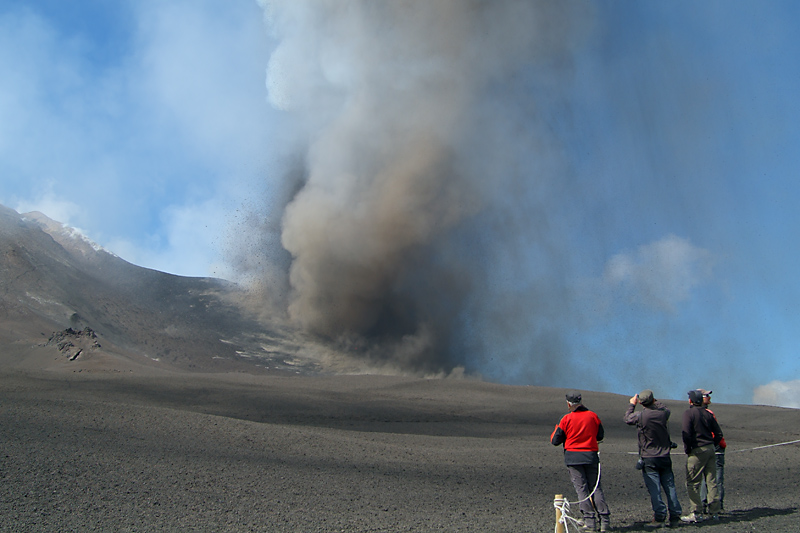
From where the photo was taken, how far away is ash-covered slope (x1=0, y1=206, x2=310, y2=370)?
38.4m

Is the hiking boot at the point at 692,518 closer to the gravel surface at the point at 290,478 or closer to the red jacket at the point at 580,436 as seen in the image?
the gravel surface at the point at 290,478

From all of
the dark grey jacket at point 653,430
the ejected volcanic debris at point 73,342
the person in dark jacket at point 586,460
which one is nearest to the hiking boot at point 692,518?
the dark grey jacket at point 653,430

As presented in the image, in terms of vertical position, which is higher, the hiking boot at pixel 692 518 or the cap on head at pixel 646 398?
the cap on head at pixel 646 398

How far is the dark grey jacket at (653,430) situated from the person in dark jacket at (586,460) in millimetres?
652

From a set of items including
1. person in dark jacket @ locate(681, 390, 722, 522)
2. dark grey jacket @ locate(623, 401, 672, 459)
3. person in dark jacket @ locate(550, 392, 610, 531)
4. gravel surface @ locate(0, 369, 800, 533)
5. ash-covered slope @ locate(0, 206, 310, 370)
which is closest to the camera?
person in dark jacket @ locate(550, 392, 610, 531)

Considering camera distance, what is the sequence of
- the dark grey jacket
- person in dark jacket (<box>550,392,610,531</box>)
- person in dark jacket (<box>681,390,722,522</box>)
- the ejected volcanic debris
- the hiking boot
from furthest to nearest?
the ejected volcanic debris → person in dark jacket (<box>681,390,722,522</box>) → the hiking boot → the dark grey jacket → person in dark jacket (<box>550,392,610,531</box>)

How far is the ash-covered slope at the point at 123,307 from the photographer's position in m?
38.4

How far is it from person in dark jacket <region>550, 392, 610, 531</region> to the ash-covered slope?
35582 millimetres

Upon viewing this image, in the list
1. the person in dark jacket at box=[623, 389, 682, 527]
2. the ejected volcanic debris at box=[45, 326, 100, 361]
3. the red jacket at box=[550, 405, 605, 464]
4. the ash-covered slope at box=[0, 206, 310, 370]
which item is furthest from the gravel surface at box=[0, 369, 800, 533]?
the ash-covered slope at box=[0, 206, 310, 370]

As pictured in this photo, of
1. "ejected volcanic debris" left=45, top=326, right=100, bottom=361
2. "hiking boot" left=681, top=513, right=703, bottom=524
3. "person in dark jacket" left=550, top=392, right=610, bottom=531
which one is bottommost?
"hiking boot" left=681, top=513, right=703, bottom=524

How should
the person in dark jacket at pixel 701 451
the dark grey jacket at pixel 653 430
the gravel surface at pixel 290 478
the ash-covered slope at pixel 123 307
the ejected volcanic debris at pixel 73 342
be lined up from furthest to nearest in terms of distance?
the ash-covered slope at pixel 123 307 → the ejected volcanic debris at pixel 73 342 → the gravel surface at pixel 290 478 → the person in dark jacket at pixel 701 451 → the dark grey jacket at pixel 653 430

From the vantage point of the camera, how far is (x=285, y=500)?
7926 mm

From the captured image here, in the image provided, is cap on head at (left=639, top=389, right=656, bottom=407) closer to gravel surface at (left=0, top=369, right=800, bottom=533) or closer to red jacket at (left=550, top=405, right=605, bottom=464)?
red jacket at (left=550, top=405, right=605, bottom=464)

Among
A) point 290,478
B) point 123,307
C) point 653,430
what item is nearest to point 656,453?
point 653,430
